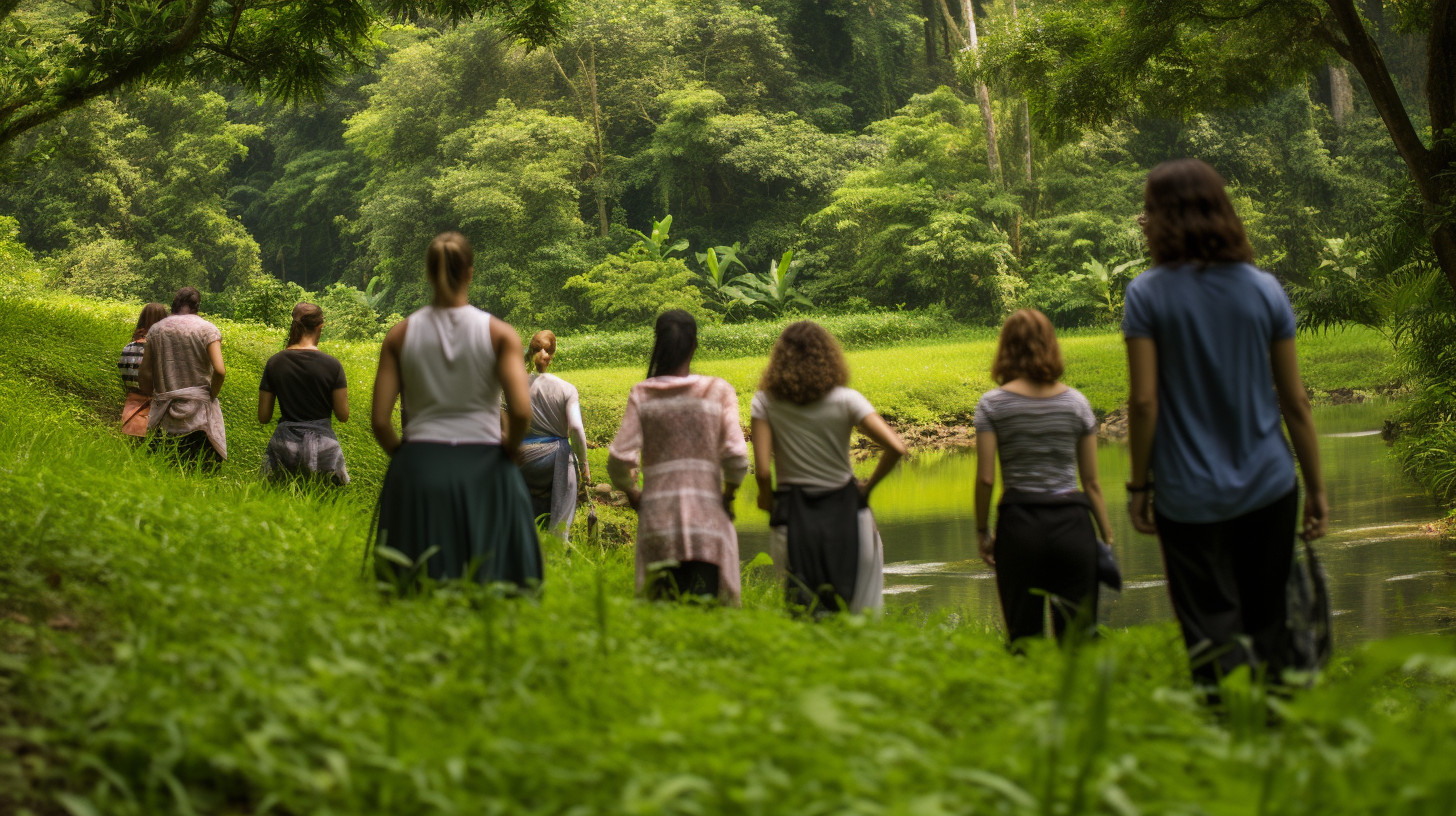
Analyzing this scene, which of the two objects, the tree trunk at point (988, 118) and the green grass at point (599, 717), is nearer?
the green grass at point (599, 717)

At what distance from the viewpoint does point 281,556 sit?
5035 millimetres

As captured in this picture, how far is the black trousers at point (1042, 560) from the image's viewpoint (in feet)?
15.4

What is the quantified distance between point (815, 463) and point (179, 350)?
15.9 ft

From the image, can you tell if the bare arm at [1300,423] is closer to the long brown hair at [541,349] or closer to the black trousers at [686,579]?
the black trousers at [686,579]

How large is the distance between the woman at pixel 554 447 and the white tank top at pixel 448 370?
137 inches

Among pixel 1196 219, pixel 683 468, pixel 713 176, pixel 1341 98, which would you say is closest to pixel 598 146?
pixel 713 176

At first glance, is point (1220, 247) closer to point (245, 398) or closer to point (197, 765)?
point (197, 765)

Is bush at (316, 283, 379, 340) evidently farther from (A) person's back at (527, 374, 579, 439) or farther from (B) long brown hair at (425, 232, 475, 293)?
(B) long brown hair at (425, 232, 475, 293)

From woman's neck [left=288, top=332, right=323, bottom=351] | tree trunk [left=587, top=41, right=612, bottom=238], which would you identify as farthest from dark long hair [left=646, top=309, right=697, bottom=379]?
tree trunk [left=587, top=41, right=612, bottom=238]

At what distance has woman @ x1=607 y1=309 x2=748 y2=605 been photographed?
4895 mm

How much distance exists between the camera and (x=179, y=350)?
7809mm

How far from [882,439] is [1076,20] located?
32.2 feet

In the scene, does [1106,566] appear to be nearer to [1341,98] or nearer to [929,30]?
[1341,98]

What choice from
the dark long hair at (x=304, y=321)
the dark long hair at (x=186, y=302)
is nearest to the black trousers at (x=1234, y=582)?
the dark long hair at (x=304, y=321)
